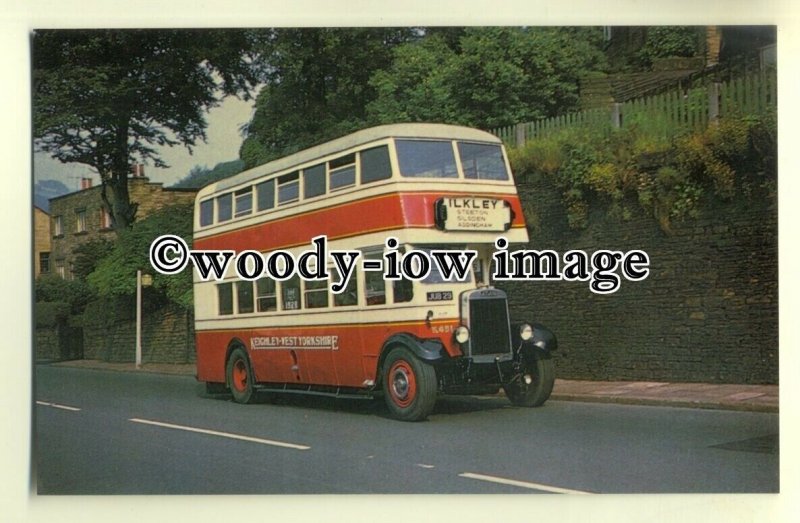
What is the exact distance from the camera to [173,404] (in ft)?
38.1

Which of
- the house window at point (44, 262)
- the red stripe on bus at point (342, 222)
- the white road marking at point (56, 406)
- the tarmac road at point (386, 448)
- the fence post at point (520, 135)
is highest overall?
the fence post at point (520, 135)

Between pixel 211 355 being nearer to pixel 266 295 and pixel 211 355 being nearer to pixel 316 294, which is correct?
pixel 266 295

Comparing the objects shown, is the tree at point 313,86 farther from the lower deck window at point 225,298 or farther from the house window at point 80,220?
the house window at point 80,220

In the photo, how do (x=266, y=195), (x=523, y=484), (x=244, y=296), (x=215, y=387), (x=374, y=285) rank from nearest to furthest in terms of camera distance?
(x=523, y=484), (x=374, y=285), (x=244, y=296), (x=266, y=195), (x=215, y=387)

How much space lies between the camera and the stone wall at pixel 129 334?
11.5m

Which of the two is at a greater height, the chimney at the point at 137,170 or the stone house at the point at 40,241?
the chimney at the point at 137,170

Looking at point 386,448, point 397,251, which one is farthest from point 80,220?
point 386,448

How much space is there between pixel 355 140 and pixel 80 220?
2698 mm

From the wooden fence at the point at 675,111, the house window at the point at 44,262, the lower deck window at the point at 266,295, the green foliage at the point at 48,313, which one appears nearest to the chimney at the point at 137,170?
the house window at the point at 44,262

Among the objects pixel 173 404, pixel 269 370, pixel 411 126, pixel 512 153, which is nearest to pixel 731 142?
pixel 512 153

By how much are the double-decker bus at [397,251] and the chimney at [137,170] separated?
62 centimetres

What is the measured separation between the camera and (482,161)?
36.6 ft

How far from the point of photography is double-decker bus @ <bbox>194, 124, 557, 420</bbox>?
A: 10953 millimetres
